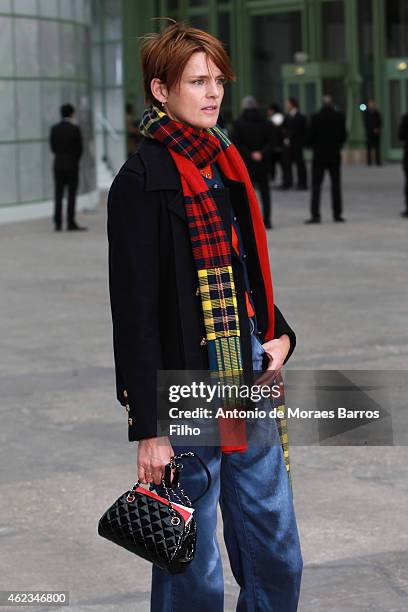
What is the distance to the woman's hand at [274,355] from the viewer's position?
130 inches

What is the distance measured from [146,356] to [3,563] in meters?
2.06

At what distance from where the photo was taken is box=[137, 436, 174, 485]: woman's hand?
318cm

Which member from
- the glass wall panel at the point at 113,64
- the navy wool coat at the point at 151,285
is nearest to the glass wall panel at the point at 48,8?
the glass wall panel at the point at 113,64

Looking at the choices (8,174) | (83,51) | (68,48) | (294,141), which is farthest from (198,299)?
(294,141)

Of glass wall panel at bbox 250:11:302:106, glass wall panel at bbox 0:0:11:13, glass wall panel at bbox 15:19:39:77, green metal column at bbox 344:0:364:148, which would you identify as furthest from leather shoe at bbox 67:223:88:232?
glass wall panel at bbox 250:11:302:106

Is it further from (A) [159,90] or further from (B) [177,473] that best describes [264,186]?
(B) [177,473]

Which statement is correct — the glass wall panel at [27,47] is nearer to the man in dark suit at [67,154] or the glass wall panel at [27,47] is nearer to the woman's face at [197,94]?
the man in dark suit at [67,154]

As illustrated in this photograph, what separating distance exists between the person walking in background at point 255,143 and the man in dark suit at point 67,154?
8.05ft

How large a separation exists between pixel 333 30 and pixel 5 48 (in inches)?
790

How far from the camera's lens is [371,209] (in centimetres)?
2214

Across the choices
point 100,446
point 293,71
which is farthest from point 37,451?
point 293,71

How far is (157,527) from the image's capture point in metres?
3.16

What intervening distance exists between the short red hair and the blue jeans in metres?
0.67

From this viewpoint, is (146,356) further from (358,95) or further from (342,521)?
(358,95)
